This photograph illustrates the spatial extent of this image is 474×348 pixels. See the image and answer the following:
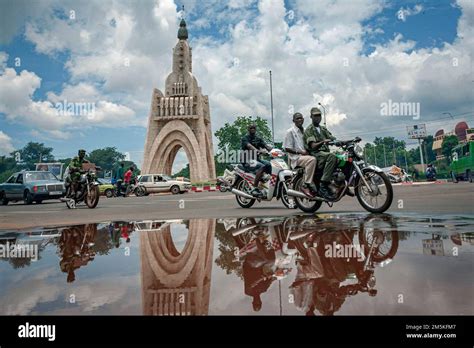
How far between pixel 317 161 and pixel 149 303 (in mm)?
5086

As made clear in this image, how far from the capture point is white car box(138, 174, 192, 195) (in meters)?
27.1

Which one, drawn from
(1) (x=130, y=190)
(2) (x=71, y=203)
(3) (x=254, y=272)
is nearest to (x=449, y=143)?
(1) (x=130, y=190)

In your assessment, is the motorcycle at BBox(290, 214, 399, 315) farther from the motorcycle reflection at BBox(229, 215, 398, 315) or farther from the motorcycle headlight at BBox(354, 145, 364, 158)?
the motorcycle headlight at BBox(354, 145, 364, 158)

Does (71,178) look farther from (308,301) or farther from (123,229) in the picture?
(308,301)

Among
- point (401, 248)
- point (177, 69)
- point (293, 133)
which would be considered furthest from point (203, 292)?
point (177, 69)

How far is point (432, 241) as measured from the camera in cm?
366

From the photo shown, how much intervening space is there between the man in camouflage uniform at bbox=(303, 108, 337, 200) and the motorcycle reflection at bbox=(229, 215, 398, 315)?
60.1 inches

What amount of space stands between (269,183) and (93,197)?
6621 millimetres

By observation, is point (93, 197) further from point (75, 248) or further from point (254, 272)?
point (254, 272)

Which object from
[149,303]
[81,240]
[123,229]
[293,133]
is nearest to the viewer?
[149,303]

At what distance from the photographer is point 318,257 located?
3066 millimetres

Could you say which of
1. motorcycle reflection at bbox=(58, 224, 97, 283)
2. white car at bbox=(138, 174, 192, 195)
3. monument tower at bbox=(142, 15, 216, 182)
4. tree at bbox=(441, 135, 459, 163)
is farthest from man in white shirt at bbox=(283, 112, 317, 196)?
tree at bbox=(441, 135, 459, 163)
